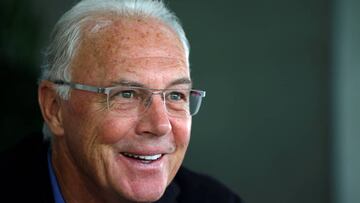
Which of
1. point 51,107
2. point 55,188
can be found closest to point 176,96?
point 51,107

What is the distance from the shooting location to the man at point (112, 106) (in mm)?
2834

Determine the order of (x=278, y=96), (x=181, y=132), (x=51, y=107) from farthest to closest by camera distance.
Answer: (x=278, y=96)
(x=51, y=107)
(x=181, y=132)

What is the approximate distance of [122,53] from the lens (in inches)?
112

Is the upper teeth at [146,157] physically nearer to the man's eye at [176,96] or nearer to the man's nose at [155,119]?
the man's nose at [155,119]

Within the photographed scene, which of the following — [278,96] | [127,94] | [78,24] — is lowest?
[278,96]

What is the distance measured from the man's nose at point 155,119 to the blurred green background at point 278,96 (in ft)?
7.71

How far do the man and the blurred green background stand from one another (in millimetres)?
2167

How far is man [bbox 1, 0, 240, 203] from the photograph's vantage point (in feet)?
9.30

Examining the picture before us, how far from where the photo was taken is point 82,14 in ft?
9.78

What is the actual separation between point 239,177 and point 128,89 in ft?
8.79

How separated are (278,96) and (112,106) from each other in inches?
104

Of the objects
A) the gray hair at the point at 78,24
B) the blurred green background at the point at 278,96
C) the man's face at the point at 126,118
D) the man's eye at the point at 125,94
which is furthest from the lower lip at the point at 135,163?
the blurred green background at the point at 278,96

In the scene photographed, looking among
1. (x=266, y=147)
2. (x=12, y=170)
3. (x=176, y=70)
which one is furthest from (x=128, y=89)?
(x=266, y=147)

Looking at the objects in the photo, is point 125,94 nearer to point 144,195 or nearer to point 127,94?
point 127,94
